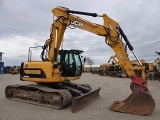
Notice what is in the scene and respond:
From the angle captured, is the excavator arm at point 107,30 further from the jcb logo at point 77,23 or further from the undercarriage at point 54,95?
the undercarriage at point 54,95

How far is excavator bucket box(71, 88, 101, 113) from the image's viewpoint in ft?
28.8

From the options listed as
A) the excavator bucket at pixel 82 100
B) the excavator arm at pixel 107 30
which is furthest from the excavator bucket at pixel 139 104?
the excavator bucket at pixel 82 100

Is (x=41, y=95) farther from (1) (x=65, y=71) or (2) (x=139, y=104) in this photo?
(2) (x=139, y=104)

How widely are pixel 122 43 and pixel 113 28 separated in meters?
0.77

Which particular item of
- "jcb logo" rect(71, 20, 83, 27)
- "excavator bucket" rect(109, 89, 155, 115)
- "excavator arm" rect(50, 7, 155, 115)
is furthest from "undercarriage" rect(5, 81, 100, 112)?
"jcb logo" rect(71, 20, 83, 27)

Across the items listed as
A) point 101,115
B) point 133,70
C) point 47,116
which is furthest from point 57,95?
point 133,70

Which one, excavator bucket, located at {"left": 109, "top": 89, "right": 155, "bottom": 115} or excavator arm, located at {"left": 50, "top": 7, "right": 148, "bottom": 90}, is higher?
excavator arm, located at {"left": 50, "top": 7, "right": 148, "bottom": 90}

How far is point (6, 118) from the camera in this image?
7.68 m

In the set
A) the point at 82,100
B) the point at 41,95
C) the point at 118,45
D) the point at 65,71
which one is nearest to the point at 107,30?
the point at 118,45

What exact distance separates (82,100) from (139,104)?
233 centimetres

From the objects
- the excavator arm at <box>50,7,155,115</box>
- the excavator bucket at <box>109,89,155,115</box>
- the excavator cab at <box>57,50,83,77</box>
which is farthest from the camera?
the excavator cab at <box>57,50,83,77</box>

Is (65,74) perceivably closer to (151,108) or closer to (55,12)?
(55,12)

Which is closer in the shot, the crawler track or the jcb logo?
the crawler track

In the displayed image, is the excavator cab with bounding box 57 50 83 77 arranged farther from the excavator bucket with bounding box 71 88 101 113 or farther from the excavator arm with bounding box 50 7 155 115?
the excavator bucket with bounding box 71 88 101 113
